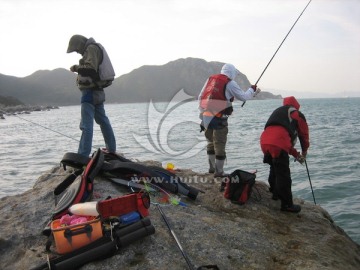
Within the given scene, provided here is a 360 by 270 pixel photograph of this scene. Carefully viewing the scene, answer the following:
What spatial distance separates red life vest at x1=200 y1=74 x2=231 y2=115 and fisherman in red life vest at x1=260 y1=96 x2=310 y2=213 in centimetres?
145

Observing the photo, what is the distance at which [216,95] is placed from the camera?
7562mm

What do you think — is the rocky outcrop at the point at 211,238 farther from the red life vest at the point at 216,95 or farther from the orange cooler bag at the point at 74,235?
the red life vest at the point at 216,95

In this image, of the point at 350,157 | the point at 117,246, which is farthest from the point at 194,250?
the point at 350,157

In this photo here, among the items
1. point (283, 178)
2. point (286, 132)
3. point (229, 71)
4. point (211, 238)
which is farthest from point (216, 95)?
point (211, 238)

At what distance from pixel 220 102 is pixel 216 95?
181mm

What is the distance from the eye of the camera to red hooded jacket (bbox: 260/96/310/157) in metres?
6.18

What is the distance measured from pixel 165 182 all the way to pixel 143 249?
2.21 meters

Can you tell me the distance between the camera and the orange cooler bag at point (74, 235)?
3.76 meters

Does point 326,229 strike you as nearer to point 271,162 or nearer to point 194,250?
point 271,162

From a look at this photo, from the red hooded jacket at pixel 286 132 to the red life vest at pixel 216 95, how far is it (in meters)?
1.43

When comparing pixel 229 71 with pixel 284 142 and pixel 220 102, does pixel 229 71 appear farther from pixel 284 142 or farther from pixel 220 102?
pixel 284 142

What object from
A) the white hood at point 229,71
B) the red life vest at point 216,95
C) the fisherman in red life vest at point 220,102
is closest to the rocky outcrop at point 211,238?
the fisherman in red life vest at point 220,102

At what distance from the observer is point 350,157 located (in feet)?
57.8

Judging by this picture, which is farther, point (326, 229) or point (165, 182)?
point (165, 182)
